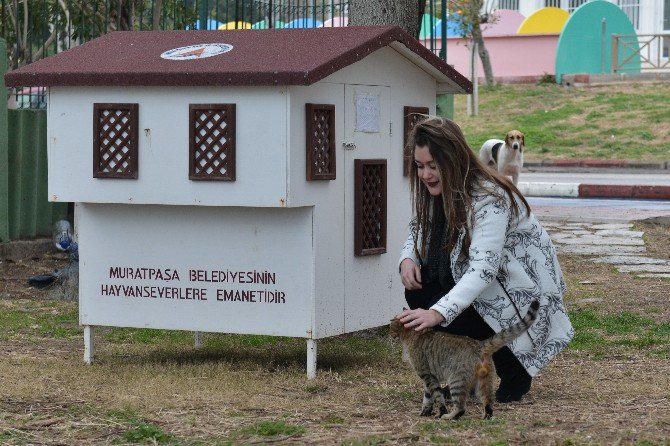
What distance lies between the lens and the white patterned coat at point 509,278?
4.67 m

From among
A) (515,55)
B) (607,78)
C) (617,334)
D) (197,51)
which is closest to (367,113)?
(197,51)

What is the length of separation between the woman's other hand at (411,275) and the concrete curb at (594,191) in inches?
465

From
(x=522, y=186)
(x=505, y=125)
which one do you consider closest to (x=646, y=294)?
(x=522, y=186)

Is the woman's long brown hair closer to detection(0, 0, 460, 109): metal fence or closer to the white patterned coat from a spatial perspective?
the white patterned coat

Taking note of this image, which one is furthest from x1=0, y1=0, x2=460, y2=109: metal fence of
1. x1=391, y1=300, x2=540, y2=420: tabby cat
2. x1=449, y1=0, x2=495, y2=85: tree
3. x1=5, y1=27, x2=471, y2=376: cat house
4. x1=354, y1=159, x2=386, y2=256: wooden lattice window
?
x1=449, y1=0, x2=495, y2=85: tree

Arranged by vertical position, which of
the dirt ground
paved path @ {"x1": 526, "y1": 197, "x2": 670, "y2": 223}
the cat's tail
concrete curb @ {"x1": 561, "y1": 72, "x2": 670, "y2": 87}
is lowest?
the dirt ground

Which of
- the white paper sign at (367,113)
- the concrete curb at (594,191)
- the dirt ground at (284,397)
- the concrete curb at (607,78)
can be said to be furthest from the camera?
the concrete curb at (607,78)

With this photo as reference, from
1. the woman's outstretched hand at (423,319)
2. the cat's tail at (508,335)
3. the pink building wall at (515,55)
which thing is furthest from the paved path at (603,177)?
the woman's outstretched hand at (423,319)

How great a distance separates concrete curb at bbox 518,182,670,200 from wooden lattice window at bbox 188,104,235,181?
11.8 metres

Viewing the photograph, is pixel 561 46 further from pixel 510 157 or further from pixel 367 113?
pixel 367 113

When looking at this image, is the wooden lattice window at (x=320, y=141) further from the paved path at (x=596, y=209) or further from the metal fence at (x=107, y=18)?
the paved path at (x=596, y=209)

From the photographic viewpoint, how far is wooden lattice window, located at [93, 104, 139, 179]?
552 centimetres

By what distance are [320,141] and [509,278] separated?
45.2 inches

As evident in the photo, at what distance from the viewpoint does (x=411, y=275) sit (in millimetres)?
4938
